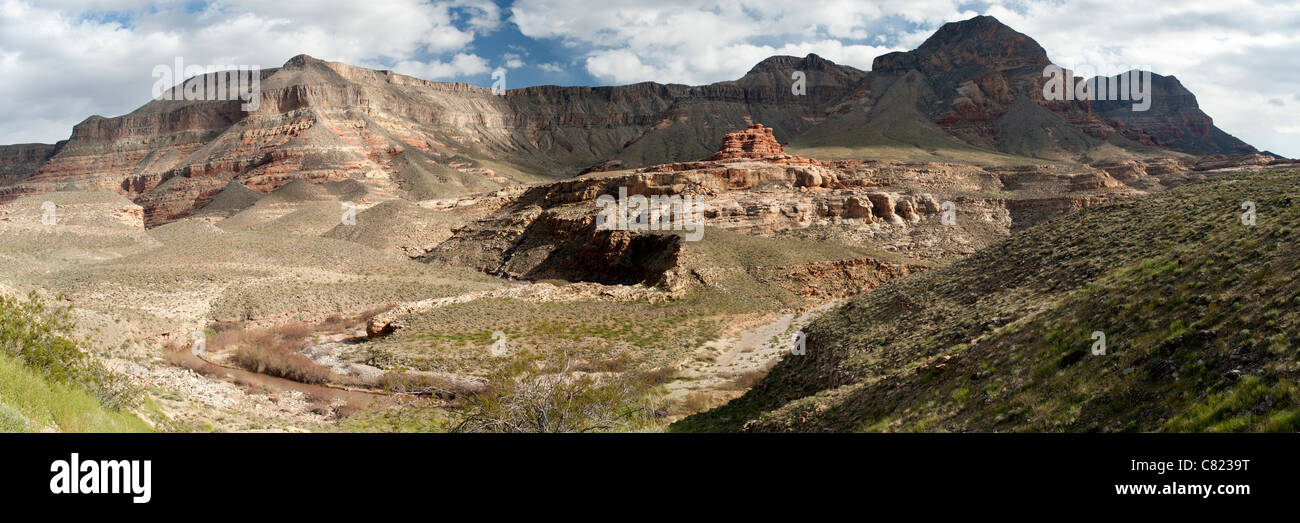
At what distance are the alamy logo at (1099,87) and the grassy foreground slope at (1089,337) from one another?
146583 millimetres

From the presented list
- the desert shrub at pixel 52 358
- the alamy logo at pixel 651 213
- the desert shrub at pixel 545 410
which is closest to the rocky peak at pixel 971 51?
the alamy logo at pixel 651 213

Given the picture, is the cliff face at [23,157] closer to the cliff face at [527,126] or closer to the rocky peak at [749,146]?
the cliff face at [527,126]

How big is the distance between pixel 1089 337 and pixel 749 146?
237ft

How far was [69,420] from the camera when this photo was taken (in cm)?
1052

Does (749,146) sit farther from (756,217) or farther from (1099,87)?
(1099,87)

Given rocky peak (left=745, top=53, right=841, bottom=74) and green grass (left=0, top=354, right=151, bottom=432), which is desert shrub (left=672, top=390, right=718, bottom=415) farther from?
rocky peak (left=745, top=53, right=841, bottom=74)

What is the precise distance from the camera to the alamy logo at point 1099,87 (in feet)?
476

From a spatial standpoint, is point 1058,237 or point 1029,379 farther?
point 1058,237

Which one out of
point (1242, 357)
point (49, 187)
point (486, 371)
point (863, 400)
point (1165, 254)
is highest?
point (49, 187)

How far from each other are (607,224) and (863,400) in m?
44.1

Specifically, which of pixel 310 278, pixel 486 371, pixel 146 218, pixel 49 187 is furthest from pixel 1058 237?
pixel 49 187

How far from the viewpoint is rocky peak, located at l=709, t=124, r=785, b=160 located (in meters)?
78.4

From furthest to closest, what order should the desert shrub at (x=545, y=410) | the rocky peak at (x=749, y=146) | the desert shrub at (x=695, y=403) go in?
the rocky peak at (x=749, y=146) < the desert shrub at (x=695, y=403) < the desert shrub at (x=545, y=410)
